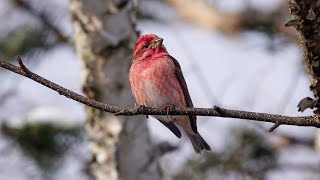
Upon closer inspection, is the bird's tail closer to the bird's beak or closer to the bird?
the bird

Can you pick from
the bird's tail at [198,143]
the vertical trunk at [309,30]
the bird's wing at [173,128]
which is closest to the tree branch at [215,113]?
the vertical trunk at [309,30]

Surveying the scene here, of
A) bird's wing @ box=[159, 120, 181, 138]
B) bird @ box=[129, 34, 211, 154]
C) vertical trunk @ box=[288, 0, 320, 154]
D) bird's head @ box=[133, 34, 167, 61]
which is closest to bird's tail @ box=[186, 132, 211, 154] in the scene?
bird's wing @ box=[159, 120, 181, 138]

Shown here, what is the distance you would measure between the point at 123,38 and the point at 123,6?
8.5 inches

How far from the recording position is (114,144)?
5.02 meters

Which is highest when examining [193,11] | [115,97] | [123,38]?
[193,11]

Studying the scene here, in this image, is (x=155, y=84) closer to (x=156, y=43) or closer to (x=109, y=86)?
(x=156, y=43)

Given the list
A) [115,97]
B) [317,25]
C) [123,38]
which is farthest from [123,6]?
[317,25]

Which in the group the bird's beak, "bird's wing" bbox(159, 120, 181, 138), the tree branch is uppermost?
the bird's beak

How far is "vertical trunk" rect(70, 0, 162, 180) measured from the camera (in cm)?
502

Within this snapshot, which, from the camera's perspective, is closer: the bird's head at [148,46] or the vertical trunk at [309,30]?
the vertical trunk at [309,30]

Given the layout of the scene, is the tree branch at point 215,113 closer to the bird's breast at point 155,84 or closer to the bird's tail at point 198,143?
the bird's breast at point 155,84

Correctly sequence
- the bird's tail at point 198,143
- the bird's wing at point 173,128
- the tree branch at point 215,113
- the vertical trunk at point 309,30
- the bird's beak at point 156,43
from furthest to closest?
the bird's tail at point 198,143, the bird's wing at point 173,128, the bird's beak at point 156,43, the tree branch at point 215,113, the vertical trunk at point 309,30

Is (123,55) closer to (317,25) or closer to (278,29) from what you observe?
(317,25)

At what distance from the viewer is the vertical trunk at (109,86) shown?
502 centimetres
